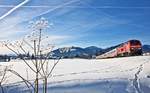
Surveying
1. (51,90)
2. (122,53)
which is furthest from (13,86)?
(122,53)

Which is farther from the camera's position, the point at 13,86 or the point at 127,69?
the point at 127,69

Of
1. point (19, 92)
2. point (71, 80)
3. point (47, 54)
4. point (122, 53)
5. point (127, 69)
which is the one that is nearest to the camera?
point (47, 54)

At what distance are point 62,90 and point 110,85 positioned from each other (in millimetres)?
2629

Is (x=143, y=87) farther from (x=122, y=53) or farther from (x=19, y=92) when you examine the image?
(x=122, y=53)

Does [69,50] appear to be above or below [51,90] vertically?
above

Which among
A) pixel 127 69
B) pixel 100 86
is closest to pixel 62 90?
pixel 100 86

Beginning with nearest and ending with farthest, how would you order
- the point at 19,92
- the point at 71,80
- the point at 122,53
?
the point at 19,92
the point at 71,80
the point at 122,53

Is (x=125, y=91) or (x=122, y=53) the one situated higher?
(x=122, y=53)

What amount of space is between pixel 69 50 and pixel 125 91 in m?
9.16

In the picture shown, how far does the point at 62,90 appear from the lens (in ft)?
65.8

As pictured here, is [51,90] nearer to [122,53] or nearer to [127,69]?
[127,69]

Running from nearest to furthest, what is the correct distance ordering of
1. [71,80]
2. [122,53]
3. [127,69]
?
1. [71,80]
2. [127,69]
3. [122,53]

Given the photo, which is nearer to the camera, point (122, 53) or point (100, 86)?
point (100, 86)

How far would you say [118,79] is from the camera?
21.5m
